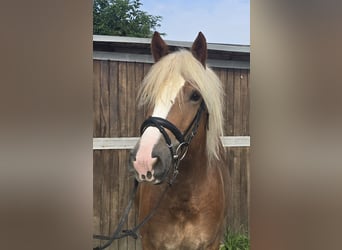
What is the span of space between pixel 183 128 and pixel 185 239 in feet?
0.93

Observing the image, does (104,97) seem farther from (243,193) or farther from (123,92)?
(243,193)

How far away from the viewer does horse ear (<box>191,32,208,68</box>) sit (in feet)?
2.90

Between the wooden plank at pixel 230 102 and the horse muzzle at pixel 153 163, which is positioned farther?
the wooden plank at pixel 230 102

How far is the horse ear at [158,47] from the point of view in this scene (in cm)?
88

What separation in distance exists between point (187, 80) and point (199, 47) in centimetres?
9

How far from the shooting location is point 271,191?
1.02 meters

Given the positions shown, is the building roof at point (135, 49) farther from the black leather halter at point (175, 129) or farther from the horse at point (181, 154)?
the black leather halter at point (175, 129)

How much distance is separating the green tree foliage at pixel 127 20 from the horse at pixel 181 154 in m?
0.04

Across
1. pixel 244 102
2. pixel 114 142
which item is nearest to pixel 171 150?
pixel 114 142

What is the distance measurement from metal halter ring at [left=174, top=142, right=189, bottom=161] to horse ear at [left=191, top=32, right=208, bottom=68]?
202 millimetres

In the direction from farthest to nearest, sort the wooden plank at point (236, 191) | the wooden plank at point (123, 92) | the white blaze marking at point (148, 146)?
the wooden plank at point (236, 191) → the wooden plank at point (123, 92) → the white blaze marking at point (148, 146)

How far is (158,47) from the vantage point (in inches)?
34.7

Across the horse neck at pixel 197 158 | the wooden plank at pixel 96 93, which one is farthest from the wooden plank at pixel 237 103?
the wooden plank at pixel 96 93

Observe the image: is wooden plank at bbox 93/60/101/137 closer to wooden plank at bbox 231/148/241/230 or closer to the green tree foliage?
the green tree foliage
